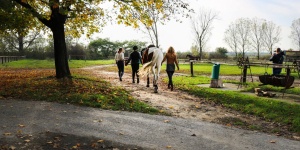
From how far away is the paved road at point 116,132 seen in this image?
6.10m

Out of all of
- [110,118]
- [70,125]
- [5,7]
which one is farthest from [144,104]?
[5,7]

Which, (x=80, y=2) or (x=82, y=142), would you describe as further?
(x=80, y=2)

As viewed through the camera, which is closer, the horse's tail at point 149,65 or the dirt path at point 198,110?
the dirt path at point 198,110

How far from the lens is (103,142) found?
243 inches

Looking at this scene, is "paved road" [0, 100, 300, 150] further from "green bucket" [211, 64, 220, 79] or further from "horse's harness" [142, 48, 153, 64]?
"green bucket" [211, 64, 220, 79]

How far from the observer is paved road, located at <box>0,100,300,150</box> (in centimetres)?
610

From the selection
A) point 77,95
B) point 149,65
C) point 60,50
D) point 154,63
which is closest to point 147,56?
point 149,65

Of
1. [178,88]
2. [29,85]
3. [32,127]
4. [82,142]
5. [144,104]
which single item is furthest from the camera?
[178,88]

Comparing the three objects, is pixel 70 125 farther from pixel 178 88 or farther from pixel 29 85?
pixel 178 88

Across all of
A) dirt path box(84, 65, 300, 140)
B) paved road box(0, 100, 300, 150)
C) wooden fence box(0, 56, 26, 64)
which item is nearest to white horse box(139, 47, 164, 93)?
dirt path box(84, 65, 300, 140)

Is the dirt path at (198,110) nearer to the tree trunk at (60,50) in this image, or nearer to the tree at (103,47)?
the tree trunk at (60,50)

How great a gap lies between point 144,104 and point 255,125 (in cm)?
366

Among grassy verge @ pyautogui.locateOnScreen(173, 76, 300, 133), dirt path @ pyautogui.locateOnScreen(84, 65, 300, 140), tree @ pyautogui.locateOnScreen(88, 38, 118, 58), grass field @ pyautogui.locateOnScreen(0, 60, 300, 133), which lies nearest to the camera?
dirt path @ pyautogui.locateOnScreen(84, 65, 300, 140)

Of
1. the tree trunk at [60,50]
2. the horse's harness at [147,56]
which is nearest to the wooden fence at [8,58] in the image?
the tree trunk at [60,50]
